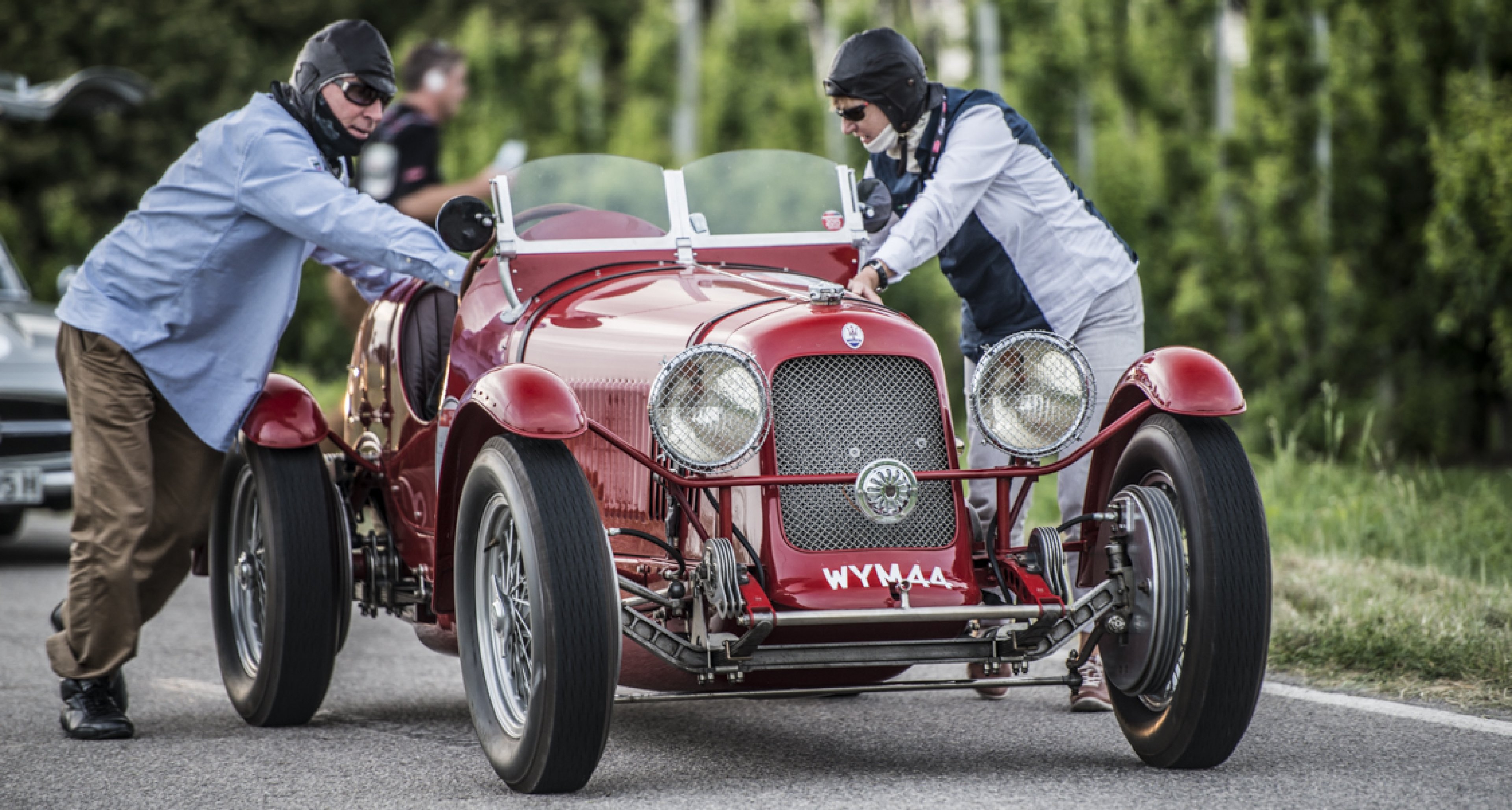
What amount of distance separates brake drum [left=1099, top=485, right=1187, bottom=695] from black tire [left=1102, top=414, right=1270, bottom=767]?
28 mm

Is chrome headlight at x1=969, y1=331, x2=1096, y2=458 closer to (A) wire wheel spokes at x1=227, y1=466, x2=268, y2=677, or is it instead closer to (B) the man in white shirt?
(B) the man in white shirt

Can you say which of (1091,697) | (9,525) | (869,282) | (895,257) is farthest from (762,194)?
(9,525)

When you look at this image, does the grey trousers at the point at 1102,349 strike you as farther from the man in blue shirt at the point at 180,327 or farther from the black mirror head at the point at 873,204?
the man in blue shirt at the point at 180,327

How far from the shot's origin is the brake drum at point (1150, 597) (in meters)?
4.06

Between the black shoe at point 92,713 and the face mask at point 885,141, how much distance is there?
2.70 meters

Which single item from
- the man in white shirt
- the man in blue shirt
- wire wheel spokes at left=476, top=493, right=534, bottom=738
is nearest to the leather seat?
the man in blue shirt

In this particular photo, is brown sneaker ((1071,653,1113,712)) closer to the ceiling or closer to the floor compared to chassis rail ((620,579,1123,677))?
closer to the floor

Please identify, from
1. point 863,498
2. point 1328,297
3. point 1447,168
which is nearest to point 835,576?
point 863,498

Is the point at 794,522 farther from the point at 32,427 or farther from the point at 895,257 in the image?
the point at 32,427

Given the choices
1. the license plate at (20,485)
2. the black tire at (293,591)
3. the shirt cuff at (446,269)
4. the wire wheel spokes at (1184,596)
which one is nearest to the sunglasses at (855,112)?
the shirt cuff at (446,269)

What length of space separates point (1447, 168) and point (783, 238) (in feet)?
20.6

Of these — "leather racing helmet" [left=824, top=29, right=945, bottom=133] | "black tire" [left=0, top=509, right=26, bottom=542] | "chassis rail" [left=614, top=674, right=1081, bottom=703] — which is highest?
"leather racing helmet" [left=824, top=29, right=945, bottom=133]

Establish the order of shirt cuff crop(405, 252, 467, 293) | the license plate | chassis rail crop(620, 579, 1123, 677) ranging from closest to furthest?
chassis rail crop(620, 579, 1123, 677) → shirt cuff crop(405, 252, 467, 293) → the license plate

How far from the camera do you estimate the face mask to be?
5.43 meters
